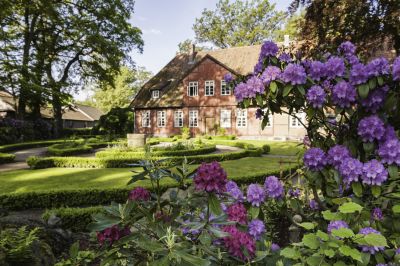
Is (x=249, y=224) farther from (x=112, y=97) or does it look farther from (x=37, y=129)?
(x=112, y=97)

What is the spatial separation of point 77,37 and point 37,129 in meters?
10.9

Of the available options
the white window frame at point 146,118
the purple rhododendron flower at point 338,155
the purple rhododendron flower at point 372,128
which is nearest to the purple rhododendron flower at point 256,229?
the purple rhododendron flower at point 338,155

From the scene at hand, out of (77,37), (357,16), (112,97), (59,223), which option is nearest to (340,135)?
(357,16)

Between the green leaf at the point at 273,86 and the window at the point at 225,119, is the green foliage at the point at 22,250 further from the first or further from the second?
the window at the point at 225,119

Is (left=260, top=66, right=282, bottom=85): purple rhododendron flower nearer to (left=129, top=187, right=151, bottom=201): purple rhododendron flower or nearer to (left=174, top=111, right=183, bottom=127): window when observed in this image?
(left=129, top=187, right=151, bottom=201): purple rhododendron flower

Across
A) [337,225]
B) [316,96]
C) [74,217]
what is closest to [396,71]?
[316,96]

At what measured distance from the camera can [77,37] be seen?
111 ft

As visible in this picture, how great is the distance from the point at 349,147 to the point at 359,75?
70 cm

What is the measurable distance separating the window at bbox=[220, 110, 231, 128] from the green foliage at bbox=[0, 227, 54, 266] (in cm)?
2991

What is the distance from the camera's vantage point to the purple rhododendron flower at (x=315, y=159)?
2.76m

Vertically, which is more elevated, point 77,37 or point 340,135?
point 77,37

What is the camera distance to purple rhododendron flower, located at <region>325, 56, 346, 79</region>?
2764 mm

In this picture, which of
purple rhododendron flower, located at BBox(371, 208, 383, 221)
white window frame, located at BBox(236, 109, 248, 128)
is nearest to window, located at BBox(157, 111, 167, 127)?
white window frame, located at BBox(236, 109, 248, 128)

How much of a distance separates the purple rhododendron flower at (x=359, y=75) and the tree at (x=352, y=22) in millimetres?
4362
